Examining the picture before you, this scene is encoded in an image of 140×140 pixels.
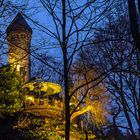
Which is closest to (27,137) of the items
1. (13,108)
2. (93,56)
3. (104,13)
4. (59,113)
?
(13,108)

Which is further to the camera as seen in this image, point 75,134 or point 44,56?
point 75,134

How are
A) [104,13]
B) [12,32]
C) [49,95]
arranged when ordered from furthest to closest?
[49,95], [12,32], [104,13]

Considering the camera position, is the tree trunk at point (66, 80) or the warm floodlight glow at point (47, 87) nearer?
the tree trunk at point (66, 80)

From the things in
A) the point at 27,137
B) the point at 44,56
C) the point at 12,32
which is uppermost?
the point at 12,32

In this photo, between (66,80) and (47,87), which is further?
(47,87)

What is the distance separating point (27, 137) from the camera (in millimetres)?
31031

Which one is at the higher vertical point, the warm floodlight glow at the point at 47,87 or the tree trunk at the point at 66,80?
the warm floodlight glow at the point at 47,87

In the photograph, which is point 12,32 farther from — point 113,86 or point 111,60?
point 113,86

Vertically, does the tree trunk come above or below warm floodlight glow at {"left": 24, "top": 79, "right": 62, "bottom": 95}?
below

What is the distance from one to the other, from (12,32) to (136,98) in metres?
12.3

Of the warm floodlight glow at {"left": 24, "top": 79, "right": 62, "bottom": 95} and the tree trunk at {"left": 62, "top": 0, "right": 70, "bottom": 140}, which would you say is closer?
the tree trunk at {"left": 62, "top": 0, "right": 70, "bottom": 140}

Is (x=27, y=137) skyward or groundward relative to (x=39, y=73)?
groundward

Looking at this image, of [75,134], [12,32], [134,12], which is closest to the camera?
[134,12]

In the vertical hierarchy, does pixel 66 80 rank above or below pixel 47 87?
below
